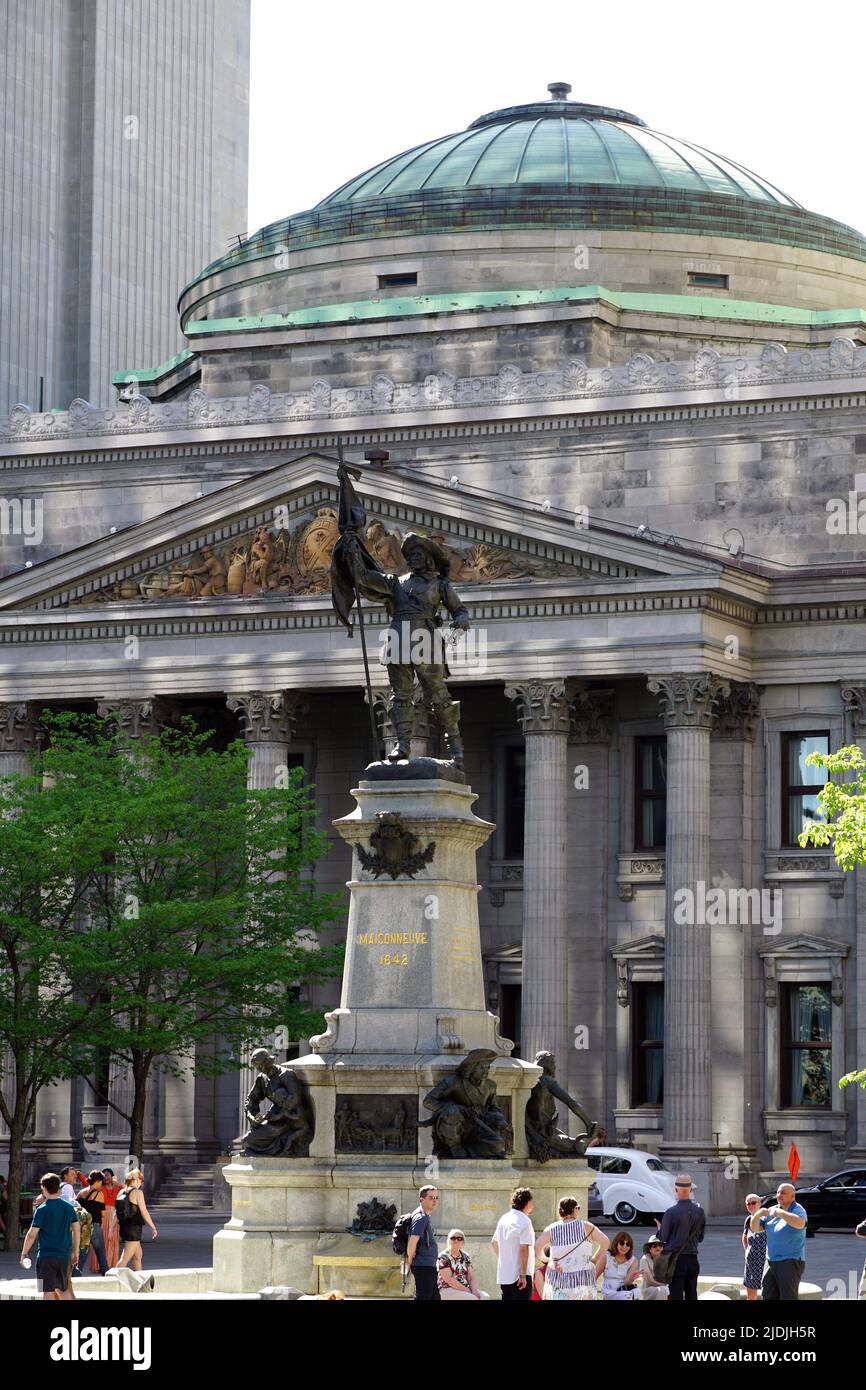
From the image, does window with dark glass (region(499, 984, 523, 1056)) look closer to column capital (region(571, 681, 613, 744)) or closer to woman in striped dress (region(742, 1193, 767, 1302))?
column capital (region(571, 681, 613, 744))

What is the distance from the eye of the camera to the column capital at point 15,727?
63562 mm

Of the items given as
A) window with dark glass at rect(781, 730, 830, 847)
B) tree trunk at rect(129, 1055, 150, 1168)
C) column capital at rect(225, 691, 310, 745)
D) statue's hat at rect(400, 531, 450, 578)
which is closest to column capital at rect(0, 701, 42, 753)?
column capital at rect(225, 691, 310, 745)

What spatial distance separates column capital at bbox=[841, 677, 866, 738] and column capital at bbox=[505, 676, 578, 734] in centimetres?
579

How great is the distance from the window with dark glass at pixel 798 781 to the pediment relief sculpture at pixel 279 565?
22.8 ft

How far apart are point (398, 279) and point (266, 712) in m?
16.1

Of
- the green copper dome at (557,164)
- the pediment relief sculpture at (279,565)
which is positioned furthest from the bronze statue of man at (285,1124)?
the green copper dome at (557,164)

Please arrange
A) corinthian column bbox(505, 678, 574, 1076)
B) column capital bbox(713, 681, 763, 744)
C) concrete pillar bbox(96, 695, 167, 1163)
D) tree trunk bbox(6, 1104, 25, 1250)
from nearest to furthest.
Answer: tree trunk bbox(6, 1104, 25, 1250), corinthian column bbox(505, 678, 574, 1076), column capital bbox(713, 681, 763, 744), concrete pillar bbox(96, 695, 167, 1163)

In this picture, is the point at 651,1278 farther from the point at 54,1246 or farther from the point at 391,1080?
the point at 54,1246

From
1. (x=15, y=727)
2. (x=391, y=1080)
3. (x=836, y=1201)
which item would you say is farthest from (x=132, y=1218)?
(x=15, y=727)

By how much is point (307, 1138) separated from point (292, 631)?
34.6 m

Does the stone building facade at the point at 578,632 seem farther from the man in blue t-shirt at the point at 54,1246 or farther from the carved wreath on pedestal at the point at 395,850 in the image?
the man in blue t-shirt at the point at 54,1246

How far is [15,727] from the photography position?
6359 cm

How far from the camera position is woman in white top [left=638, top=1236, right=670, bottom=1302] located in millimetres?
25219
